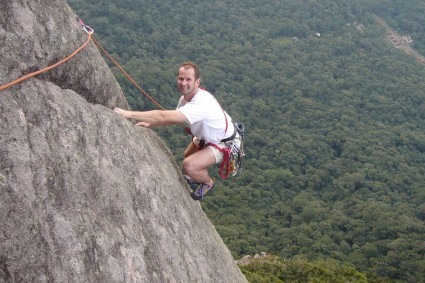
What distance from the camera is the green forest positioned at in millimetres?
54781

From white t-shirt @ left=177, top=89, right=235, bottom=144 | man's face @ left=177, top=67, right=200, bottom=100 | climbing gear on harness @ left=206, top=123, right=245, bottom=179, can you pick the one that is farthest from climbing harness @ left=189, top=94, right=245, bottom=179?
man's face @ left=177, top=67, right=200, bottom=100

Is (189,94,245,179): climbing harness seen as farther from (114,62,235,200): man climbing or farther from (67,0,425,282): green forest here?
(67,0,425,282): green forest

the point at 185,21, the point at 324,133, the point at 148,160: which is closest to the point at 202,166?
the point at 148,160

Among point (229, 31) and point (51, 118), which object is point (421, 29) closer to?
point (229, 31)

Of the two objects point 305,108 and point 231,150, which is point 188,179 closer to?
point 231,150

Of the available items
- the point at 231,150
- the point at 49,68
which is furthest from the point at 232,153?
the point at 49,68

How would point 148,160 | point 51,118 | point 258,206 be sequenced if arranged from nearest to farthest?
point 51,118 < point 148,160 < point 258,206

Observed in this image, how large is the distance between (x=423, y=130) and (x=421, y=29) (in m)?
46.9

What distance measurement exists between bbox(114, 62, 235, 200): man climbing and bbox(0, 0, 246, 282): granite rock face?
38 cm

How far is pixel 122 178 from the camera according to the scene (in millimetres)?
5262

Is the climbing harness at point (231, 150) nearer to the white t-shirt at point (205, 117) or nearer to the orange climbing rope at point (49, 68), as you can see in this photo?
the white t-shirt at point (205, 117)

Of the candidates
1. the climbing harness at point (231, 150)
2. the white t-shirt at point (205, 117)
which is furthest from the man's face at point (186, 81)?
the climbing harness at point (231, 150)

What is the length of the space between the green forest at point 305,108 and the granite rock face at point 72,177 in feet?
70.2

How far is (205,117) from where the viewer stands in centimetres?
646
